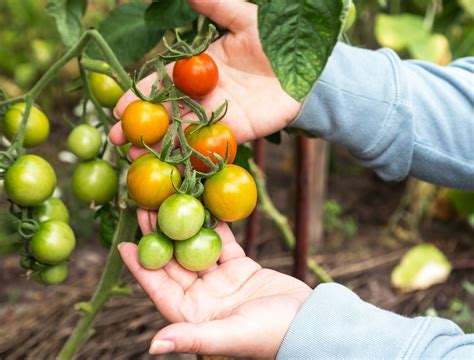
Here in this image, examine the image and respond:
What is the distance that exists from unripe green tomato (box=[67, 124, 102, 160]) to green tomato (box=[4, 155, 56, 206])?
6cm

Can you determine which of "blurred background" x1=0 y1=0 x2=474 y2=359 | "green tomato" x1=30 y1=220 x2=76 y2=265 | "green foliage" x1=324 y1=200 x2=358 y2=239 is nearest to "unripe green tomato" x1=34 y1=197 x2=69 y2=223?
"green tomato" x1=30 y1=220 x2=76 y2=265

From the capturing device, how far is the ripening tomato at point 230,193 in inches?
33.6

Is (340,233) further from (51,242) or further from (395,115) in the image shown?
(51,242)

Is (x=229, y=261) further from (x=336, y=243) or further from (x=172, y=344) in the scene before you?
(x=336, y=243)

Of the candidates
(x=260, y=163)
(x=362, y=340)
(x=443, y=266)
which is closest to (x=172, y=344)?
(x=362, y=340)

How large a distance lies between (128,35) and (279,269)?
1.34m

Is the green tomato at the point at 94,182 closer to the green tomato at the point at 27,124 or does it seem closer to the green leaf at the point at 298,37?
the green tomato at the point at 27,124

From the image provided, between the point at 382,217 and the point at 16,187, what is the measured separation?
2.14m

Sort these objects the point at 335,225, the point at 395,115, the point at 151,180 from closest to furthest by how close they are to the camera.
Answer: the point at 151,180 → the point at 395,115 → the point at 335,225

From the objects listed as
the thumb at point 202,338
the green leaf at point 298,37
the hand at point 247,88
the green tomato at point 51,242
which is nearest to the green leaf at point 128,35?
the hand at point 247,88

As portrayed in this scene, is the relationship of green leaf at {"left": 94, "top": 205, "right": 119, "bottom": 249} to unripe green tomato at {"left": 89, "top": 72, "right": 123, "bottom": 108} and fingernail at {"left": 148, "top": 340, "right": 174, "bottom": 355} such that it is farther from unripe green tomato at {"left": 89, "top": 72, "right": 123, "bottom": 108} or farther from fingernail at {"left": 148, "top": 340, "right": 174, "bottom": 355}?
fingernail at {"left": 148, "top": 340, "right": 174, "bottom": 355}

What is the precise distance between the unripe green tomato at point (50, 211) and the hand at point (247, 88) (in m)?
0.28

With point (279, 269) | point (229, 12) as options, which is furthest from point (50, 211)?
point (279, 269)

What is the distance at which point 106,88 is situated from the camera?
1.05m
